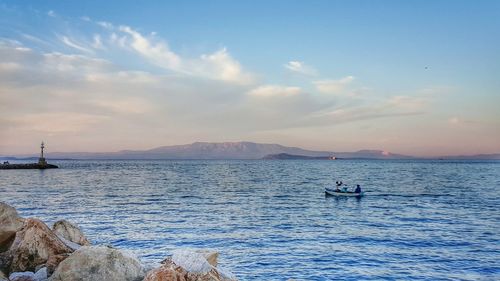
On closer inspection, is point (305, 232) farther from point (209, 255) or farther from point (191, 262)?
point (191, 262)

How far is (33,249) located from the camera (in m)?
13.1

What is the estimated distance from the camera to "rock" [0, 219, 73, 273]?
13.0 metres

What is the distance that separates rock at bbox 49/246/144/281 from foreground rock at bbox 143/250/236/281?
3.81 feet

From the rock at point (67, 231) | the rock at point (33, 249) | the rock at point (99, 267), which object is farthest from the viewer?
the rock at point (67, 231)

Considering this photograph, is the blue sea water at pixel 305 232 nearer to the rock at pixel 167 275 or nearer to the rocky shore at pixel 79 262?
the rocky shore at pixel 79 262

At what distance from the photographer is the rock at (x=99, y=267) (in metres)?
9.88

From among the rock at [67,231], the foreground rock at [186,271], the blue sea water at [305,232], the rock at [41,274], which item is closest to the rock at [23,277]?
the rock at [41,274]

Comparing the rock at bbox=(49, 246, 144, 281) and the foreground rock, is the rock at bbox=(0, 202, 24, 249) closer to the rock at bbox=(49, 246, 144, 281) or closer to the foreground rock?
the rock at bbox=(49, 246, 144, 281)

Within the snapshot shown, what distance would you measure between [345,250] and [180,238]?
11.5 meters

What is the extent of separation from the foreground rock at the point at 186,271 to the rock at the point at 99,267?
116 cm

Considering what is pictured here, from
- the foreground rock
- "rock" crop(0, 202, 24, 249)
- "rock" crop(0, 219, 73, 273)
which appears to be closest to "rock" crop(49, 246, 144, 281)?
the foreground rock

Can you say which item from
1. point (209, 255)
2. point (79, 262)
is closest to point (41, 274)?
point (79, 262)

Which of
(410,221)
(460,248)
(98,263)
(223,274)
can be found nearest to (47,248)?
(98,263)

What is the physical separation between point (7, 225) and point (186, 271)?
9.00 meters
